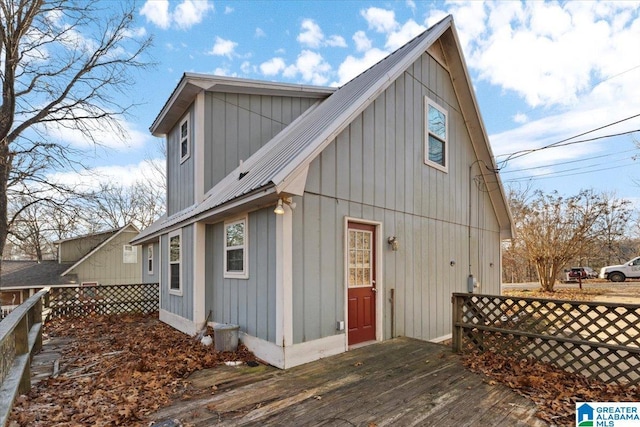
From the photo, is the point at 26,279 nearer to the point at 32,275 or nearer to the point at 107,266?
the point at 32,275

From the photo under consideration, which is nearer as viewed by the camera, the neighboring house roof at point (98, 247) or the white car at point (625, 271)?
the neighboring house roof at point (98, 247)

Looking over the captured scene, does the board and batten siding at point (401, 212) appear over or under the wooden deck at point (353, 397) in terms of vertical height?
over

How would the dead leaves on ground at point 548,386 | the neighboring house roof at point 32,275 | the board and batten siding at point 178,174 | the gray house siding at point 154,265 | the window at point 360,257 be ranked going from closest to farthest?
the dead leaves on ground at point 548,386 < the window at point 360,257 < the board and batten siding at point 178,174 < the gray house siding at point 154,265 < the neighboring house roof at point 32,275

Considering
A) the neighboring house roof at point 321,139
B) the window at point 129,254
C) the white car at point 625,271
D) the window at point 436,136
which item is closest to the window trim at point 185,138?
the neighboring house roof at point 321,139

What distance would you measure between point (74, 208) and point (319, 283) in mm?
10332

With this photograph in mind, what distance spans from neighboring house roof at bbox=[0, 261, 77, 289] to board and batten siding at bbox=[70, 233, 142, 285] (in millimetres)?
715

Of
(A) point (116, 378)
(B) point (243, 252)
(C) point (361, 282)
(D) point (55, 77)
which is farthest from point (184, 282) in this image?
(D) point (55, 77)

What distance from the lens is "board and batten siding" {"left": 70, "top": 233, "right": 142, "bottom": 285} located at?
20438 mm

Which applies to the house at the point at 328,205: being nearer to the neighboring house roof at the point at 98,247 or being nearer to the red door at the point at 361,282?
the red door at the point at 361,282

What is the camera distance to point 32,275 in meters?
19.4

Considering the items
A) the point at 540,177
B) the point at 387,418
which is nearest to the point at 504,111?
the point at 540,177

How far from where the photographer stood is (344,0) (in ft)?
34.1

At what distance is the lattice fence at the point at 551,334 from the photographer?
4.14m

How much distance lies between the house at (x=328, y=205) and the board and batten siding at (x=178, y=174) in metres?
0.06
